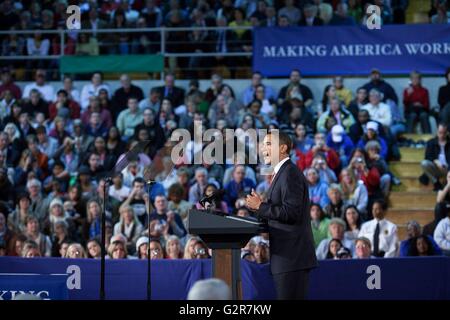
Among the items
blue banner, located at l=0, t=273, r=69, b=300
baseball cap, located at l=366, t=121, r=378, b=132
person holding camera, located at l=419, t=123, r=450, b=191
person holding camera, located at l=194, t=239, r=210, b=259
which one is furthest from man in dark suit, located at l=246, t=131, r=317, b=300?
baseball cap, located at l=366, t=121, r=378, b=132

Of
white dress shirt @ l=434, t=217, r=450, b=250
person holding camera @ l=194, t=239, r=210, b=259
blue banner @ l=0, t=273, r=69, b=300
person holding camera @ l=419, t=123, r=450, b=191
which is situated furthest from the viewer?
person holding camera @ l=419, t=123, r=450, b=191

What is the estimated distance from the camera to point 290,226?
326 inches

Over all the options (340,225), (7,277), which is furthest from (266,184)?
(7,277)

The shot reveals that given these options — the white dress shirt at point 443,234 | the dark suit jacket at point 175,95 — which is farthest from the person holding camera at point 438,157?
the dark suit jacket at point 175,95

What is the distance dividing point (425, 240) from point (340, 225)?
3.68 feet

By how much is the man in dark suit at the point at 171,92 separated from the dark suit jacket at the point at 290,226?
33.2 feet

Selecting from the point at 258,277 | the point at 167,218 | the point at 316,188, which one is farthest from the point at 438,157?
the point at 258,277

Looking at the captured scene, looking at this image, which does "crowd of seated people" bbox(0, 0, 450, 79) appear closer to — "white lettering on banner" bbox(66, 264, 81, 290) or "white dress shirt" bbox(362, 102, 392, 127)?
"white dress shirt" bbox(362, 102, 392, 127)

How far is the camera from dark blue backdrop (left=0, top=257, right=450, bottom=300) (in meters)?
11.2

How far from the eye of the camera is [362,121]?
16812mm

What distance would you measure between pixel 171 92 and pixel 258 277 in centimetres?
761

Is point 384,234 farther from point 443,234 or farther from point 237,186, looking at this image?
point 237,186

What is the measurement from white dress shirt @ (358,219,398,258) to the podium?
5.87 m
